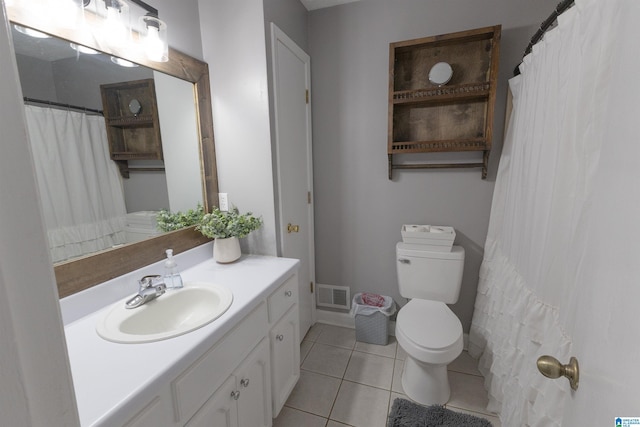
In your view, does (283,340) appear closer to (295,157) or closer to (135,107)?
(295,157)

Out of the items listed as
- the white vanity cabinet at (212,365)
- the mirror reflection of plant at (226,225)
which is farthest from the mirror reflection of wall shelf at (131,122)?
the white vanity cabinet at (212,365)

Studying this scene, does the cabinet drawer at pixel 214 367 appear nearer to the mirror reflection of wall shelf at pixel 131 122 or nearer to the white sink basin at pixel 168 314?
the white sink basin at pixel 168 314

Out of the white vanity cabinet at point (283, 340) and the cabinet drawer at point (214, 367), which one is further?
the white vanity cabinet at point (283, 340)

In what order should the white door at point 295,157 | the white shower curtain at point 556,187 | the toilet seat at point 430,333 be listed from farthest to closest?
the white door at point 295,157, the toilet seat at point 430,333, the white shower curtain at point 556,187

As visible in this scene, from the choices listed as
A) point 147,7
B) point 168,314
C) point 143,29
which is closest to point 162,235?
point 168,314

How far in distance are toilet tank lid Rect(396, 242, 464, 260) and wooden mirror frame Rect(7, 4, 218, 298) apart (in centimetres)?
126

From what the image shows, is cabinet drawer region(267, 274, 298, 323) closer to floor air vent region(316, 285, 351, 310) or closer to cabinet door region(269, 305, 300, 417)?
cabinet door region(269, 305, 300, 417)

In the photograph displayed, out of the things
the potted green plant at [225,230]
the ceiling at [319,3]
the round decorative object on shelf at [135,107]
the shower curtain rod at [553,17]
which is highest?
the ceiling at [319,3]

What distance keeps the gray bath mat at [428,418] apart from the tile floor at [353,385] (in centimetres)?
6

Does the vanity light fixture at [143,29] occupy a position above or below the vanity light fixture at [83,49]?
above

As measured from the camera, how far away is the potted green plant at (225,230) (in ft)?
5.02

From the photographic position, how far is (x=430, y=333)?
5.14 feet

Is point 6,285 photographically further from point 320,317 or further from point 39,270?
point 320,317

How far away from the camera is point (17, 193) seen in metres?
0.28
